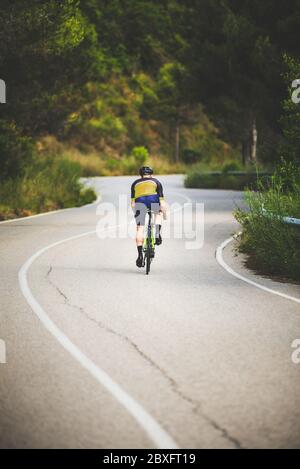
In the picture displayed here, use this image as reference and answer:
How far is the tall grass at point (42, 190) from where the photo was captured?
25.7 meters

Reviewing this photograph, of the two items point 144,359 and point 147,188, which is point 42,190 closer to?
point 147,188

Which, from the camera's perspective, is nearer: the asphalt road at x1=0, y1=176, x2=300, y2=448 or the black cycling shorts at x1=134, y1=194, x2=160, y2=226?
the asphalt road at x1=0, y1=176, x2=300, y2=448

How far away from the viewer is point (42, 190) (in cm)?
2791

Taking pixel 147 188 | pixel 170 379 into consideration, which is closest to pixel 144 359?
pixel 170 379

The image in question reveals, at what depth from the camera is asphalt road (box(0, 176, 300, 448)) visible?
17.0 ft

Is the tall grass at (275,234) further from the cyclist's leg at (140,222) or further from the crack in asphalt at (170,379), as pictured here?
the crack in asphalt at (170,379)

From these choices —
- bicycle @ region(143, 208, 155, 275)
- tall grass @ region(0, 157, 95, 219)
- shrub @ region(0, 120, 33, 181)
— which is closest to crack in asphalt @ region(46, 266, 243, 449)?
bicycle @ region(143, 208, 155, 275)

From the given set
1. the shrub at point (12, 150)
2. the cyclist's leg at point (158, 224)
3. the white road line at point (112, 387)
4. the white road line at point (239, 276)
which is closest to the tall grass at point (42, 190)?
the shrub at point (12, 150)

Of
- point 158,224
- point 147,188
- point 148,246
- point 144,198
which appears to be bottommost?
point 148,246

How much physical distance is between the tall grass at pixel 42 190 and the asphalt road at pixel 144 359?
39.6 ft

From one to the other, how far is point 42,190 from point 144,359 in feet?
70.4

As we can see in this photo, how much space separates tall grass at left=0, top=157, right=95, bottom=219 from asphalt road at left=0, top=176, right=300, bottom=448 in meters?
12.1

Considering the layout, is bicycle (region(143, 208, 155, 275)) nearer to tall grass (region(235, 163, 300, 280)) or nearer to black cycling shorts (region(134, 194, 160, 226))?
black cycling shorts (region(134, 194, 160, 226))
